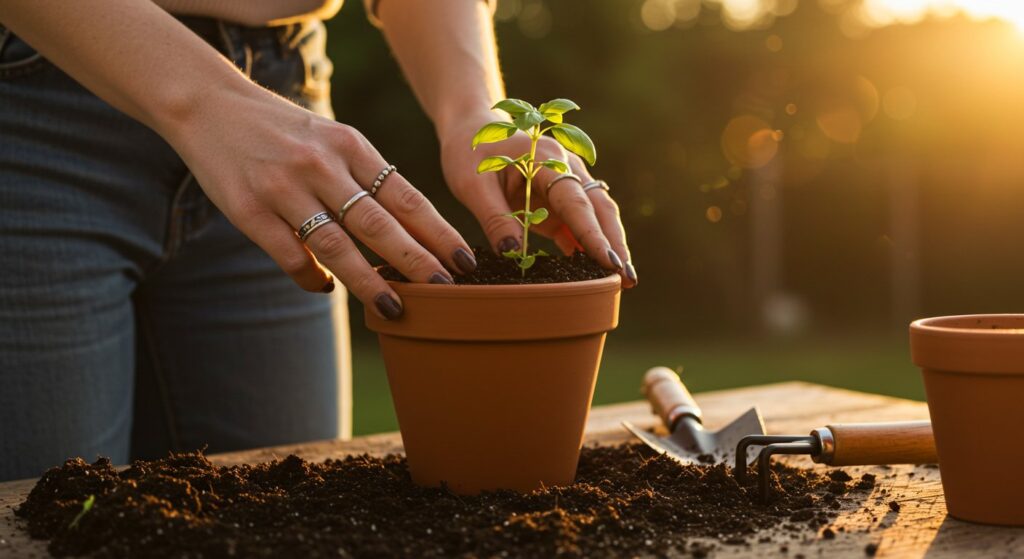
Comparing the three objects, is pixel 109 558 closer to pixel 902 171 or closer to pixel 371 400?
pixel 371 400

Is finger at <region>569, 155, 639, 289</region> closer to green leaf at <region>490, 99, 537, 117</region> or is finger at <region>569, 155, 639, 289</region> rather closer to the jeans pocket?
green leaf at <region>490, 99, 537, 117</region>

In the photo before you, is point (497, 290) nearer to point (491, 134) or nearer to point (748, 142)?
point (491, 134)

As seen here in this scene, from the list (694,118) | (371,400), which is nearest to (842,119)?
(694,118)

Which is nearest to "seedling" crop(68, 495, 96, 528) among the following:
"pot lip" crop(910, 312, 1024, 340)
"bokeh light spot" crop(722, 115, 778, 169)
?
"pot lip" crop(910, 312, 1024, 340)

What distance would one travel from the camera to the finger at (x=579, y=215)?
146 centimetres

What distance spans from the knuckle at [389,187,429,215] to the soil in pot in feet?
0.33

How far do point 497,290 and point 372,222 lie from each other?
0.19 meters

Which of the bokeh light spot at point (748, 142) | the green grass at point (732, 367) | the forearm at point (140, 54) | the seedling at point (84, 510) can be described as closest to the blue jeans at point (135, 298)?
the forearm at point (140, 54)

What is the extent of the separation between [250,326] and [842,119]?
7706 millimetres

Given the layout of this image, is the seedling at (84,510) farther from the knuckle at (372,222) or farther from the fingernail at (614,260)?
the fingernail at (614,260)

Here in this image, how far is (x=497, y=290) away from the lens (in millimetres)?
1237

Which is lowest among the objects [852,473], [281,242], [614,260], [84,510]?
[852,473]

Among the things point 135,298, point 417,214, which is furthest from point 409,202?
point 135,298

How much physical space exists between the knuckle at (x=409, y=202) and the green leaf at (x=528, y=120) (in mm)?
164
